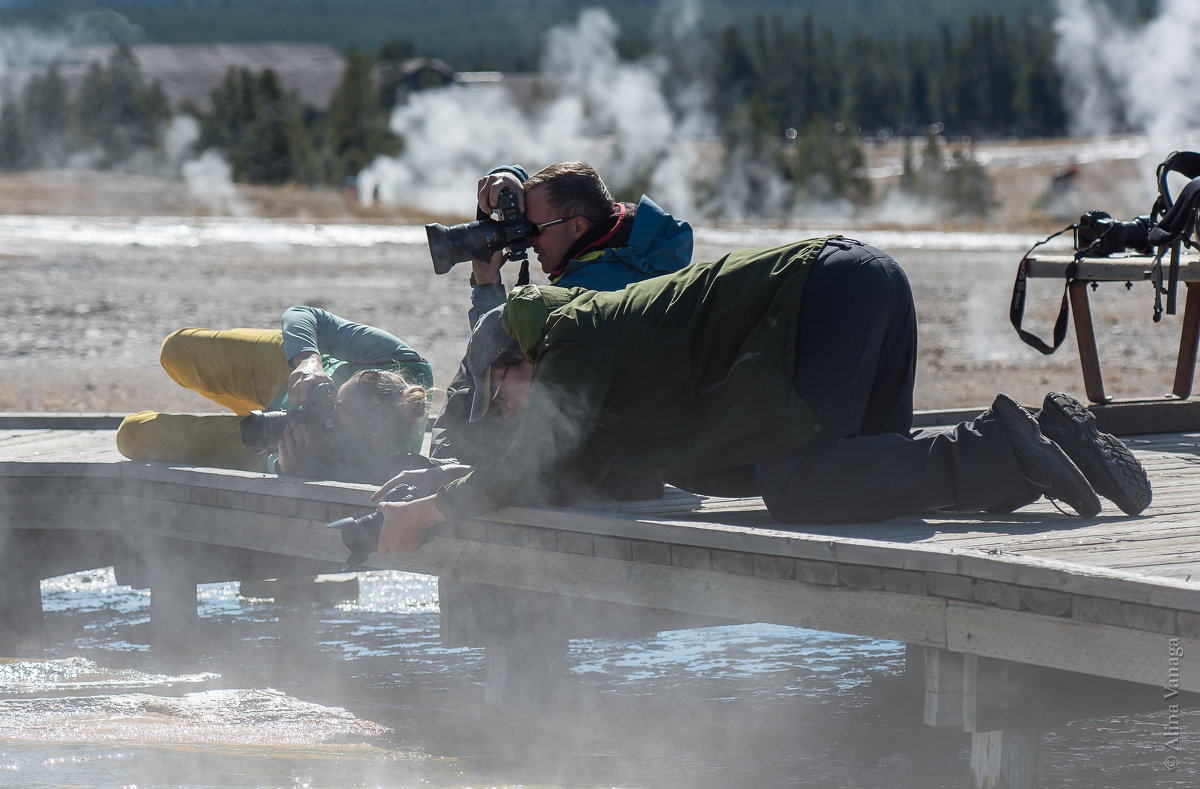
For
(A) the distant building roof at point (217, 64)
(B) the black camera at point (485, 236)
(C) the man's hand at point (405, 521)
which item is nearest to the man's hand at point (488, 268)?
(B) the black camera at point (485, 236)

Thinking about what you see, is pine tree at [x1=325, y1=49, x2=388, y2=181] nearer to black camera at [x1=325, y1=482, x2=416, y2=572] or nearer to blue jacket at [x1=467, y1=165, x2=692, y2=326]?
blue jacket at [x1=467, y1=165, x2=692, y2=326]

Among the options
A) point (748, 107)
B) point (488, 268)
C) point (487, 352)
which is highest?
point (748, 107)

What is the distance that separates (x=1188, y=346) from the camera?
5789 mm

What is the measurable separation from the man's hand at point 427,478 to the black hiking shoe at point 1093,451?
4.66 ft

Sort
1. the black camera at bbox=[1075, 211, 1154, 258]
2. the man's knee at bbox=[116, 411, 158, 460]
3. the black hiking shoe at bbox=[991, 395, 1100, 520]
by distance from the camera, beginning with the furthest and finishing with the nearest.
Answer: the black camera at bbox=[1075, 211, 1154, 258], the man's knee at bbox=[116, 411, 158, 460], the black hiking shoe at bbox=[991, 395, 1100, 520]

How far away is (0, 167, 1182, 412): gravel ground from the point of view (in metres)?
11.1

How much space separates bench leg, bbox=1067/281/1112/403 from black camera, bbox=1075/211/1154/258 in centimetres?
15

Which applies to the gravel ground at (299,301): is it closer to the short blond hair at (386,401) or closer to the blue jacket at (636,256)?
the short blond hair at (386,401)

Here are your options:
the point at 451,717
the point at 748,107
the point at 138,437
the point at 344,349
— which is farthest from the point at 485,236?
the point at 748,107

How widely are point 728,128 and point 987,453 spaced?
1631 inches

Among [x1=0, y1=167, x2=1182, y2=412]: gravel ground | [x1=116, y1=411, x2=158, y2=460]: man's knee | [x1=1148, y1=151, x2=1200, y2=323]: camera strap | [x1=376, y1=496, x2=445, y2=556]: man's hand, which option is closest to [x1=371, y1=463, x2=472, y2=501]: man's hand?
[x1=376, y1=496, x2=445, y2=556]: man's hand

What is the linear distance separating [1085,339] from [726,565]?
9.37 feet

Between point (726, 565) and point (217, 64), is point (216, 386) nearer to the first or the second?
point (726, 565)

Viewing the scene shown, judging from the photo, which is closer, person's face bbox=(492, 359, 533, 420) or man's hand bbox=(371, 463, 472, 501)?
person's face bbox=(492, 359, 533, 420)
